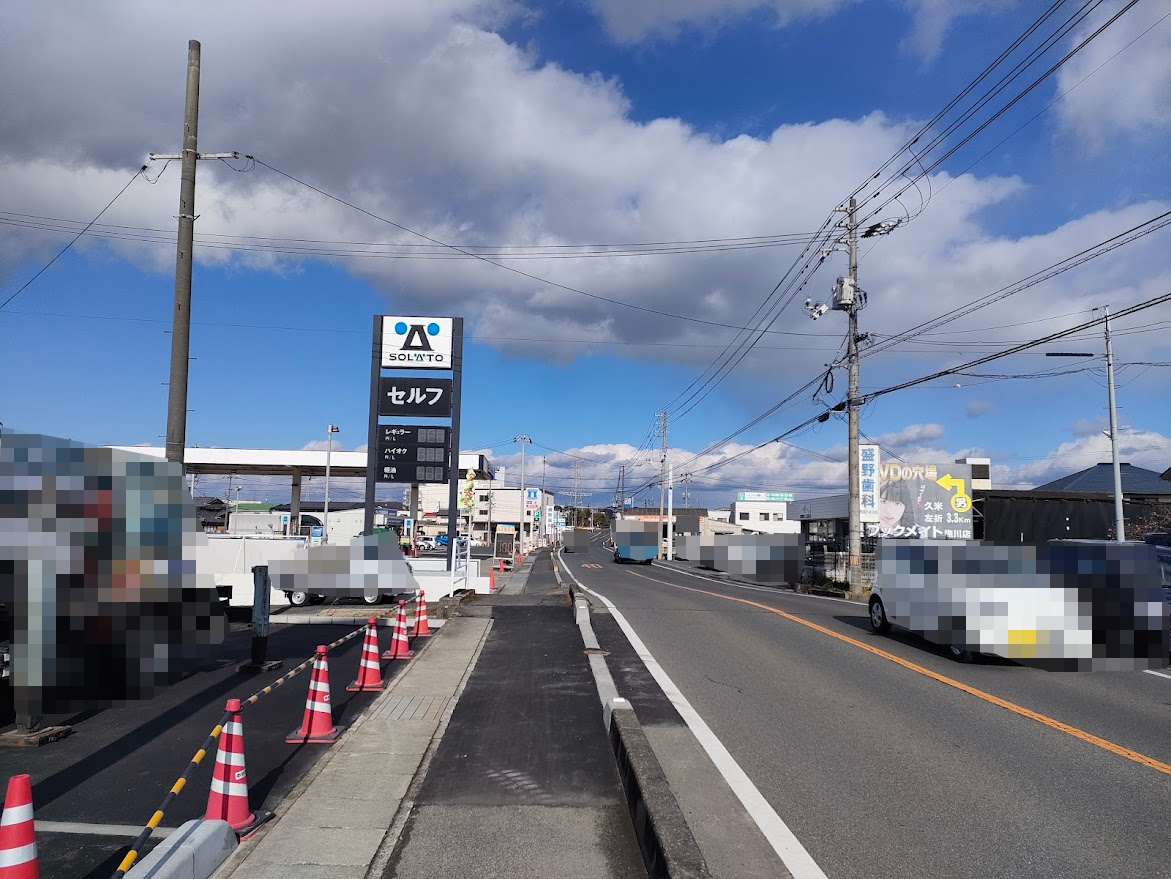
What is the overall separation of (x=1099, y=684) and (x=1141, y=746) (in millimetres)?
3192

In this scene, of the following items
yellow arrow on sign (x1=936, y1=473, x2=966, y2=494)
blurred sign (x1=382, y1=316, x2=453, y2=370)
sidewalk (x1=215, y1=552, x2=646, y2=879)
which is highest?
Result: blurred sign (x1=382, y1=316, x2=453, y2=370)

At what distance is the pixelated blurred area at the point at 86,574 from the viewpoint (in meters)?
6.84

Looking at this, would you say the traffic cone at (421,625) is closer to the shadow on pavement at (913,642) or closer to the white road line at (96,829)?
the shadow on pavement at (913,642)

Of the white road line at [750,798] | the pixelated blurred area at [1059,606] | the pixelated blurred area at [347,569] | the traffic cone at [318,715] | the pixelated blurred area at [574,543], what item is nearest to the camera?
the white road line at [750,798]

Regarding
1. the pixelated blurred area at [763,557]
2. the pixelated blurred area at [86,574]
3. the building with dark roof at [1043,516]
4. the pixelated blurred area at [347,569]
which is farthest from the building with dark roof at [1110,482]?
the pixelated blurred area at [86,574]

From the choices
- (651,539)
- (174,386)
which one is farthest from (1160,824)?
(651,539)

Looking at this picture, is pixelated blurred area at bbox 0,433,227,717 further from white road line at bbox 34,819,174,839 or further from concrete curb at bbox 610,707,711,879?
concrete curb at bbox 610,707,711,879

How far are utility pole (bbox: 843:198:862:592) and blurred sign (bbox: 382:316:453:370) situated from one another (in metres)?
14.2

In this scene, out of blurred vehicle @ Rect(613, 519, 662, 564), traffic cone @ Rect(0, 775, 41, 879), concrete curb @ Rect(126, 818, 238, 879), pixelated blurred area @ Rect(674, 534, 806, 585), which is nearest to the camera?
traffic cone @ Rect(0, 775, 41, 879)

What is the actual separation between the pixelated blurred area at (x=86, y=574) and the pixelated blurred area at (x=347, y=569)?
1223 cm

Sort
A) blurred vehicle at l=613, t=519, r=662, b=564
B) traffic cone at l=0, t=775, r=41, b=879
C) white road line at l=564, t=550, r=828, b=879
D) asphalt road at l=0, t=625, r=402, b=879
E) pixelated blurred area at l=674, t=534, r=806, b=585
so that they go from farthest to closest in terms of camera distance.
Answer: blurred vehicle at l=613, t=519, r=662, b=564 → pixelated blurred area at l=674, t=534, r=806, b=585 → asphalt road at l=0, t=625, r=402, b=879 → white road line at l=564, t=550, r=828, b=879 → traffic cone at l=0, t=775, r=41, b=879

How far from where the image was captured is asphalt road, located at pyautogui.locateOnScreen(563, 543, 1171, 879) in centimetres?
495

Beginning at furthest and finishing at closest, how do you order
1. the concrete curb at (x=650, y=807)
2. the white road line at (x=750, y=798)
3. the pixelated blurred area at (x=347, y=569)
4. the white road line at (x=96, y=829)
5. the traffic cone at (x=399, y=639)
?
the pixelated blurred area at (x=347, y=569)
the traffic cone at (x=399, y=639)
the white road line at (x=96, y=829)
the white road line at (x=750, y=798)
the concrete curb at (x=650, y=807)

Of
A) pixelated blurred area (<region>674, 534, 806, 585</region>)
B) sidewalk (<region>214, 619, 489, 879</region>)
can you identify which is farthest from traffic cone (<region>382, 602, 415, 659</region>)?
pixelated blurred area (<region>674, 534, 806, 585</region>)
